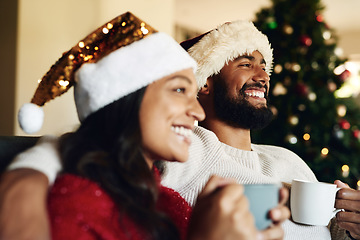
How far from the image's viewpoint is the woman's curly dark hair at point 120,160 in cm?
68

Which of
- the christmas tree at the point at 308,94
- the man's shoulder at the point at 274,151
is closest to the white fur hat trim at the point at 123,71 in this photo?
the man's shoulder at the point at 274,151

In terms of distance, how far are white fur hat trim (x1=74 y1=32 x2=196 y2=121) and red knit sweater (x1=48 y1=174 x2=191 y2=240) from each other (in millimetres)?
180

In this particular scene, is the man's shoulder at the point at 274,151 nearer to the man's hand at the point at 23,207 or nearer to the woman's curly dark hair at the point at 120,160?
the woman's curly dark hair at the point at 120,160

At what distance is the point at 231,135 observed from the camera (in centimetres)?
156

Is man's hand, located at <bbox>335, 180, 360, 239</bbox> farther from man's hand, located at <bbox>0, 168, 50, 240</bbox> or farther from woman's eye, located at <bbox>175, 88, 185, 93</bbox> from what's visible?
man's hand, located at <bbox>0, 168, 50, 240</bbox>

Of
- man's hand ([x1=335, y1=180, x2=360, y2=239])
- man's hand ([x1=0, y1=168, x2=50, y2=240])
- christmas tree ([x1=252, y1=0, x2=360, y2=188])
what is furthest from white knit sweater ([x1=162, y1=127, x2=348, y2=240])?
christmas tree ([x1=252, y1=0, x2=360, y2=188])

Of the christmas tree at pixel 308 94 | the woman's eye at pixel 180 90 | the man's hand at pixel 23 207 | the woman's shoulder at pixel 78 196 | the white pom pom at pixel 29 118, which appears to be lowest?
the christmas tree at pixel 308 94

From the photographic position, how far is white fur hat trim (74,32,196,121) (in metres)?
0.76

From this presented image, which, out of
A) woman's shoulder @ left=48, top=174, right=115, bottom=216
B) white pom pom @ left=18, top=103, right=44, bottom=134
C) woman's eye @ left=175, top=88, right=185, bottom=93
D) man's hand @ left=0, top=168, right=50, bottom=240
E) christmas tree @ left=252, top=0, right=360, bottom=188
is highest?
woman's eye @ left=175, top=88, right=185, bottom=93

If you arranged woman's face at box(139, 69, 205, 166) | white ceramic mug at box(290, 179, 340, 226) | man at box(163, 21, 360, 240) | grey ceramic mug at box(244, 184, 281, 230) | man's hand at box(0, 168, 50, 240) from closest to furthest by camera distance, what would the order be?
1. man's hand at box(0, 168, 50, 240)
2. grey ceramic mug at box(244, 184, 281, 230)
3. woman's face at box(139, 69, 205, 166)
4. white ceramic mug at box(290, 179, 340, 226)
5. man at box(163, 21, 360, 240)

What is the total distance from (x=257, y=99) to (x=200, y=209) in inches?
39.9

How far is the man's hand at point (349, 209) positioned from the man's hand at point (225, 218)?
1.81ft

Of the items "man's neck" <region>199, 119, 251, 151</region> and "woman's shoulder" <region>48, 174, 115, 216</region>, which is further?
"man's neck" <region>199, 119, 251, 151</region>

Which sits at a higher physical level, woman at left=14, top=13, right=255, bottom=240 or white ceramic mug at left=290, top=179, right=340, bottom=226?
woman at left=14, top=13, right=255, bottom=240
